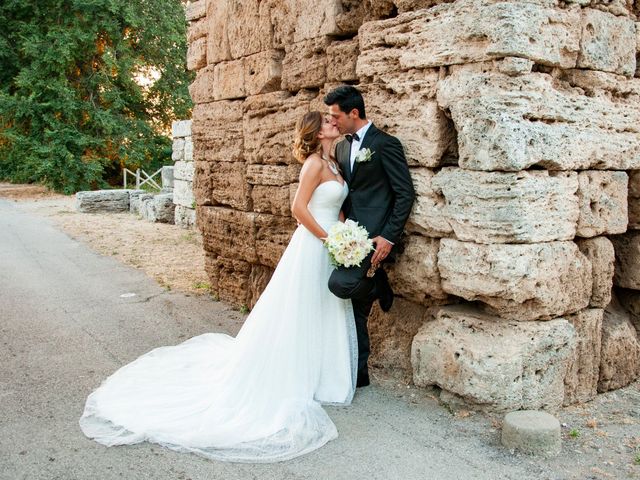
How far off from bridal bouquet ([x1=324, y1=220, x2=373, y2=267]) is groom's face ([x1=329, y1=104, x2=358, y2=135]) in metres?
0.78

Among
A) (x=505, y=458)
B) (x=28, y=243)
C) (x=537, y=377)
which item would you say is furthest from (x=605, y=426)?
(x=28, y=243)

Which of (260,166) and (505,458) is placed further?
(260,166)

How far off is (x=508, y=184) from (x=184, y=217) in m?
12.1

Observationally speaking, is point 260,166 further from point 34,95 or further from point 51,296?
point 34,95

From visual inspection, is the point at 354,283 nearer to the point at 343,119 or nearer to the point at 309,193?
the point at 309,193

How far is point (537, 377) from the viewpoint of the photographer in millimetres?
4555

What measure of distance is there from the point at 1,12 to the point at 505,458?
2633 centimetres

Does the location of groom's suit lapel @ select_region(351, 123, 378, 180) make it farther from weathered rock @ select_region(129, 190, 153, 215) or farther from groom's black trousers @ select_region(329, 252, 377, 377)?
weathered rock @ select_region(129, 190, 153, 215)

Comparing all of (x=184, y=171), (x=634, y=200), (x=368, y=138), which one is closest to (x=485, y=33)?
(x=368, y=138)

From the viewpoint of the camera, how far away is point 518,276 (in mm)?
4395

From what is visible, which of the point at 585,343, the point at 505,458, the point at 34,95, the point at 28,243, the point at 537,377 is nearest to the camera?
the point at 505,458

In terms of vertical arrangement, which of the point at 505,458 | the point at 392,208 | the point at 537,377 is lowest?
the point at 505,458

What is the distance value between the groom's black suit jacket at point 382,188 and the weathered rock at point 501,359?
81cm

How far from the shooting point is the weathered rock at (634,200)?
5340 mm
